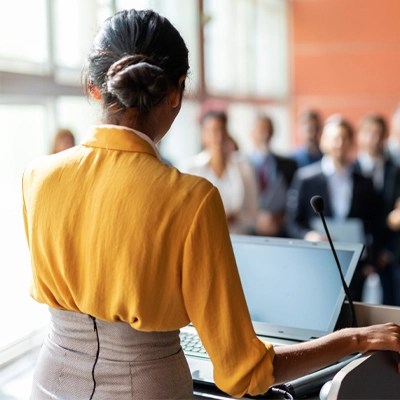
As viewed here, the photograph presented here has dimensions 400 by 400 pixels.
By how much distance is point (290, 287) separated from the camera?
1504 mm

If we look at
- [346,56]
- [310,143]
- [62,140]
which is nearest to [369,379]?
[62,140]

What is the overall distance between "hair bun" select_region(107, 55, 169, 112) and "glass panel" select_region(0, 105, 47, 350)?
1.00m

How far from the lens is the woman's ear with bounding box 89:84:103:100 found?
1060 mm

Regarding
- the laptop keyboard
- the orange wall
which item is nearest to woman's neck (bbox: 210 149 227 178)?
the laptop keyboard

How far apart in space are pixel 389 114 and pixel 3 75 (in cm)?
560

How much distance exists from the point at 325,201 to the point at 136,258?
2656 mm

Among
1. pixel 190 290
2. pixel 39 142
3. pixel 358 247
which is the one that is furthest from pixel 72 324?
pixel 39 142

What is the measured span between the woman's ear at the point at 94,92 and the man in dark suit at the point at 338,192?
8.28 ft

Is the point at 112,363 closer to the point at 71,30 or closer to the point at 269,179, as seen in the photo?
the point at 71,30

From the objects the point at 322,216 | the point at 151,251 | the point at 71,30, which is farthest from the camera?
the point at 71,30

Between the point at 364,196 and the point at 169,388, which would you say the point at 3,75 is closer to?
the point at 169,388

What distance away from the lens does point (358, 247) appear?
1.48m

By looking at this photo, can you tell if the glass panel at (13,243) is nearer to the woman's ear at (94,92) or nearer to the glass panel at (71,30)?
the glass panel at (71,30)

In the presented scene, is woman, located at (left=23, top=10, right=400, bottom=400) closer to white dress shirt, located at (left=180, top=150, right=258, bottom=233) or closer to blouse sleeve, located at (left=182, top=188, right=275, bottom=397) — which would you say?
blouse sleeve, located at (left=182, top=188, right=275, bottom=397)
